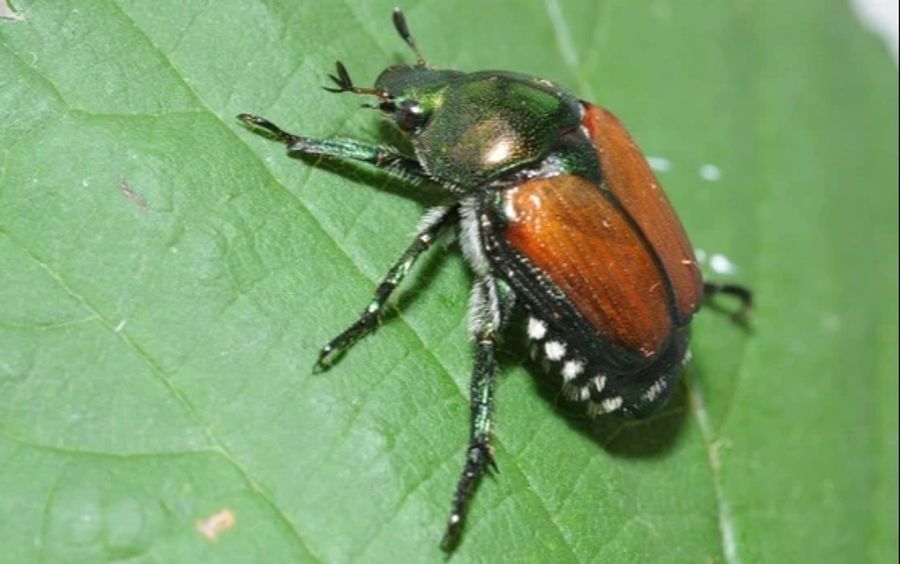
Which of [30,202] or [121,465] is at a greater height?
[30,202]

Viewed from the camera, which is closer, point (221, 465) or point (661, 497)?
point (221, 465)

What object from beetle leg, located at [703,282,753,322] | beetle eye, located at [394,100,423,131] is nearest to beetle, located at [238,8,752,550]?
beetle eye, located at [394,100,423,131]

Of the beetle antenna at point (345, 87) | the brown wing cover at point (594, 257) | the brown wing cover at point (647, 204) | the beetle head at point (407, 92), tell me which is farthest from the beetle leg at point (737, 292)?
the beetle antenna at point (345, 87)

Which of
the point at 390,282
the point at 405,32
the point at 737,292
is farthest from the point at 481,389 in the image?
the point at 737,292

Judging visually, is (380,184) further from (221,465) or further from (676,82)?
(676,82)

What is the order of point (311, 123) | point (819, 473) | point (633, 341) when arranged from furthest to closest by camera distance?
point (819, 473) < point (311, 123) < point (633, 341)

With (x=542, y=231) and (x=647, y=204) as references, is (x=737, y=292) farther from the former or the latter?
(x=542, y=231)

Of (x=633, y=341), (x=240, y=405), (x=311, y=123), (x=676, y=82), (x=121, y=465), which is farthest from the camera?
(x=676, y=82)

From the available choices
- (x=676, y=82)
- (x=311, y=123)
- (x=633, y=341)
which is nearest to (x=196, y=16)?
(x=311, y=123)

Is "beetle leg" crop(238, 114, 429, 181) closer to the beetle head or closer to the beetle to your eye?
the beetle
